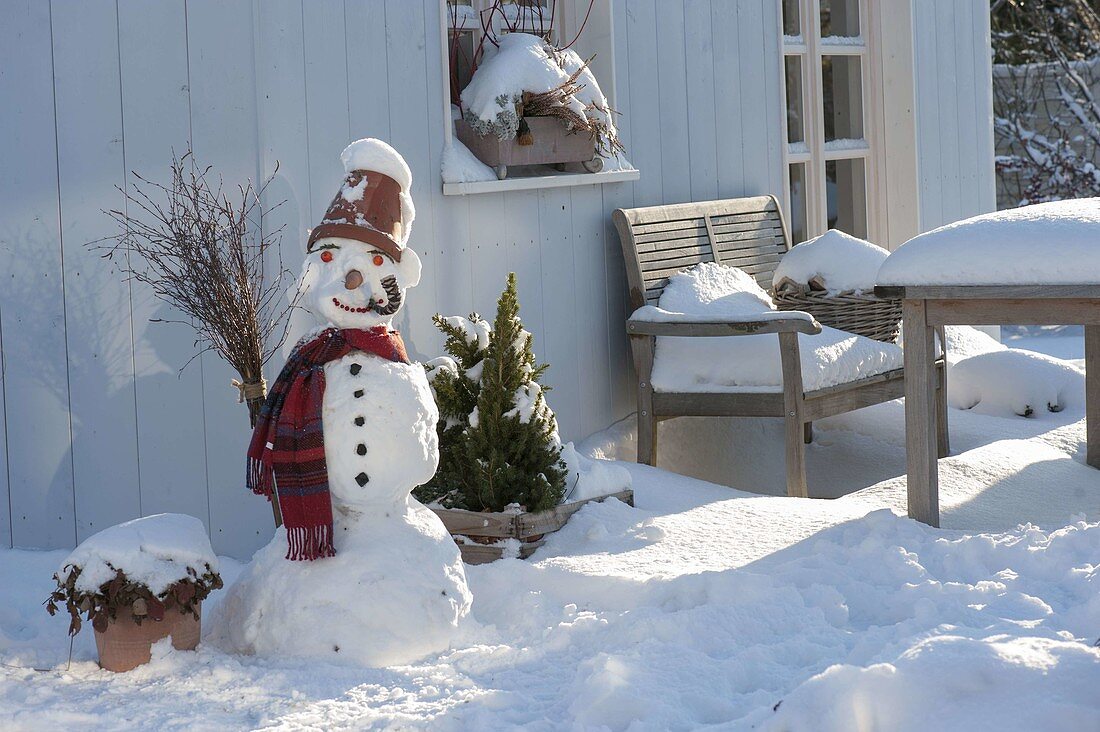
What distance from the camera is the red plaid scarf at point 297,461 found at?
121 inches

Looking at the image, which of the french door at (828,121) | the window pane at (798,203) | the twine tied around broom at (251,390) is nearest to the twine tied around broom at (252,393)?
the twine tied around broom at (251,390)

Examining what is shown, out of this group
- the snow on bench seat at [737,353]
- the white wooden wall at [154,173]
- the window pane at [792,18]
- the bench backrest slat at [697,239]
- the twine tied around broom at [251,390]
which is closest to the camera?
the twine tied around broom at [251,390]

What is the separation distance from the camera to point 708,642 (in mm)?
3047

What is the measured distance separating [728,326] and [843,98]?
10.00 ft

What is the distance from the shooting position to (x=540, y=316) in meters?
5.16

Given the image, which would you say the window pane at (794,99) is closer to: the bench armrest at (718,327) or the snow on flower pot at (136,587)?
the bench armrest at (718,327)

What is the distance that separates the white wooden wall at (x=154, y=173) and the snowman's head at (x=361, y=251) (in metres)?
0.95

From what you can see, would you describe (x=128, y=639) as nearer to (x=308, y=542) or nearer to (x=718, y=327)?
Result: (x=308, y=542)

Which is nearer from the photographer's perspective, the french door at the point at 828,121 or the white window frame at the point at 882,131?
the french door at the point at 828,121

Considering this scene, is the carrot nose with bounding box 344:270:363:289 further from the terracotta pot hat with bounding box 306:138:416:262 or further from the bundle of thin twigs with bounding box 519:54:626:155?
the bundle of thin twigs with bounding box 519:54:626:155

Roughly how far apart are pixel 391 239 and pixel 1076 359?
621 centimetres

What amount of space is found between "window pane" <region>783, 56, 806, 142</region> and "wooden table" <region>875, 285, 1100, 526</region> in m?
3.01

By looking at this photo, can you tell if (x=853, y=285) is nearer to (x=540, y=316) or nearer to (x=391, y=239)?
(x=540, y=316)

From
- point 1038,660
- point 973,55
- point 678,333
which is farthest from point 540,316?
point 973,55
